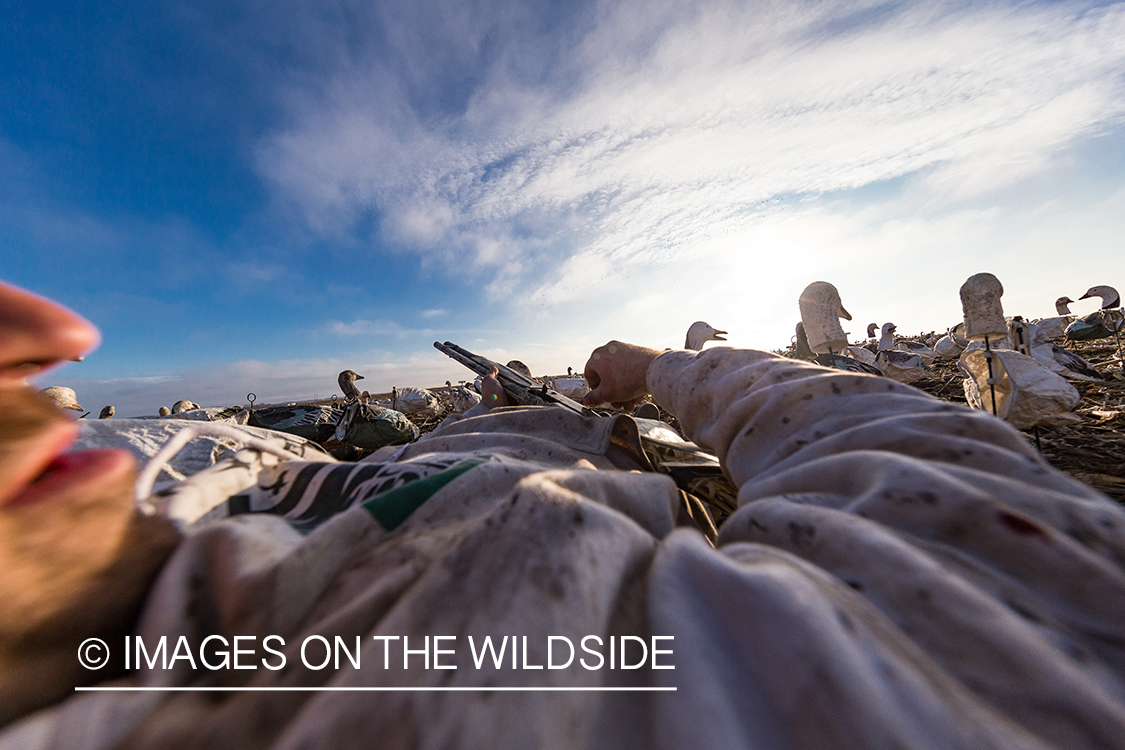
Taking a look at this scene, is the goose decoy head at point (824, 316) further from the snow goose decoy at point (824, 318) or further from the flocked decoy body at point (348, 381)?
the flocked decoy body at point (348, 381)

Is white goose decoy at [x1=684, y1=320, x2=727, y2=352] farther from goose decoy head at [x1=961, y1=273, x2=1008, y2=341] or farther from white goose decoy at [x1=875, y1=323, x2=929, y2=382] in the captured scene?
white goose decoy at [x1=875, y1=323, x2=929, y2=382]

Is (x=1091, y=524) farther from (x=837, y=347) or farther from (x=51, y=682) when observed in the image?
(x=837, y=347)

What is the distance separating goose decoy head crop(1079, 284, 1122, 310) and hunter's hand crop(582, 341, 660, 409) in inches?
737

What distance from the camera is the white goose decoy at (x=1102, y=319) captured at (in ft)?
35.9

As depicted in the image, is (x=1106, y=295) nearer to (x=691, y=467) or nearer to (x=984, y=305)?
(x=984, y=305)

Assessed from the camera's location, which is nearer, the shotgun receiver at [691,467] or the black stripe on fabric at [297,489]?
the black stripe on fabric at [297,489]

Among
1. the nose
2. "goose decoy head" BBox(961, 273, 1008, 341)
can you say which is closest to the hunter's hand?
the nose

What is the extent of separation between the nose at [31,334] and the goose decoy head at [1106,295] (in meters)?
20.5

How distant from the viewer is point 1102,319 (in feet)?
38.8

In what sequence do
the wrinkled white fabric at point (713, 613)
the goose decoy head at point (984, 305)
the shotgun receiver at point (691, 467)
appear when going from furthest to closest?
the goose decoy head at point (984, 305) → the shotgun receiver at point (691, 467) → the wrinkled white fabric at point (713, 613)

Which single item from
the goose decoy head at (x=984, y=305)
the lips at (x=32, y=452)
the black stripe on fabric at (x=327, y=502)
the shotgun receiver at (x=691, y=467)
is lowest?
the shotgun receiver at (x=691, y=467)

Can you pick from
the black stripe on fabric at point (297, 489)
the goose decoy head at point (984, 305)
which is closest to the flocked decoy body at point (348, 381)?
the black stripe on fabric at point (297, 489)

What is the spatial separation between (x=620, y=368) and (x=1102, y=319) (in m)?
19.0

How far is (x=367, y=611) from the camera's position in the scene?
1.49ft
